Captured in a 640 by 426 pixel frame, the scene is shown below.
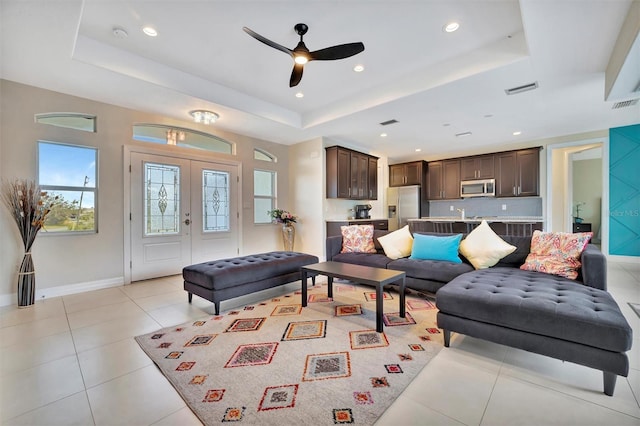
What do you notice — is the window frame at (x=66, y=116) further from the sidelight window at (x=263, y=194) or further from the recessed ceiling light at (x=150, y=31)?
the sidelight window at (x=263, y=194)

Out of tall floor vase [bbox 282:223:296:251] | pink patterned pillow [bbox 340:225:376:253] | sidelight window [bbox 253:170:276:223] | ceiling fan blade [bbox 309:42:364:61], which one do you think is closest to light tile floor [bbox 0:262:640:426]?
pink patterned pillow [bbox 340:225:376:253]

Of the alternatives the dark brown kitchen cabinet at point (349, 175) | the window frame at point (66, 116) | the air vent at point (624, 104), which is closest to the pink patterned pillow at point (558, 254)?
the air vent at point (624, 104)

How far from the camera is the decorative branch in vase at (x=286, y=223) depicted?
6.18m

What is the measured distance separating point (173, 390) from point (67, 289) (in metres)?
3.22

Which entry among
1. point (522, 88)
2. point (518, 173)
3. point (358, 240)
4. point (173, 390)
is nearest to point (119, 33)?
point (173, 390)

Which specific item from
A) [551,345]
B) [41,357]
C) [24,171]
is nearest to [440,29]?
[551,345]

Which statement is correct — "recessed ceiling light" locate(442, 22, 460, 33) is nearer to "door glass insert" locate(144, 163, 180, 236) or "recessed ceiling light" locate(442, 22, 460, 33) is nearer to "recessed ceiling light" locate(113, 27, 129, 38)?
"recessed ceiling light" locate(113, 27, 129, 38)

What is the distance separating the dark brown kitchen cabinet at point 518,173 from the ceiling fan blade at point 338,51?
18.8 ft

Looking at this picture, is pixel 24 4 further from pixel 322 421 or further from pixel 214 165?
pixel 322 421

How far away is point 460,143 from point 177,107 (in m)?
6.16

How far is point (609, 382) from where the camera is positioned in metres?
1.59

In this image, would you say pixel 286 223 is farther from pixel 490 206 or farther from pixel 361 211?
pixel 490 206

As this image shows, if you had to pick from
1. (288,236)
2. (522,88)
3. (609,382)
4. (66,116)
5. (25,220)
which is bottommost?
(609,382)

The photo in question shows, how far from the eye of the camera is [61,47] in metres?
2.74
